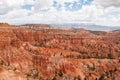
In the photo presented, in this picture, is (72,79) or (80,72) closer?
(72,79)

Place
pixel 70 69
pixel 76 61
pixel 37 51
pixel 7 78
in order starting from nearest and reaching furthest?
pixel 7 78
pixel 70 69
pixel 76 61
pixel 37 51

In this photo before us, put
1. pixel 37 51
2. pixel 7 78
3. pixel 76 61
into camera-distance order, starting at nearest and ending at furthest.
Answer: pixel 7 78 < pixel 76 61 < pixel 37 51

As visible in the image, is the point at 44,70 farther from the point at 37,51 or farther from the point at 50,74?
the point at 37,51

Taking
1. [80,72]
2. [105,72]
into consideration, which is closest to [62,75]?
[80,72]

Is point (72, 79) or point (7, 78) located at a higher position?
point (7, 78)

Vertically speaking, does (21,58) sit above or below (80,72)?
above

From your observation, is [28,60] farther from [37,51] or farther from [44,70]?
[37,51]

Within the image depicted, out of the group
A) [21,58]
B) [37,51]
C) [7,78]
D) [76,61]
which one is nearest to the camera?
[7,78]

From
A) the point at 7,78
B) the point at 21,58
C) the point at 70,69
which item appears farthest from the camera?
the point at 70,69

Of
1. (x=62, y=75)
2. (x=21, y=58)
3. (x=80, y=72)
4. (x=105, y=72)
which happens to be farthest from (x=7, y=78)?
(x=105, y=72)
